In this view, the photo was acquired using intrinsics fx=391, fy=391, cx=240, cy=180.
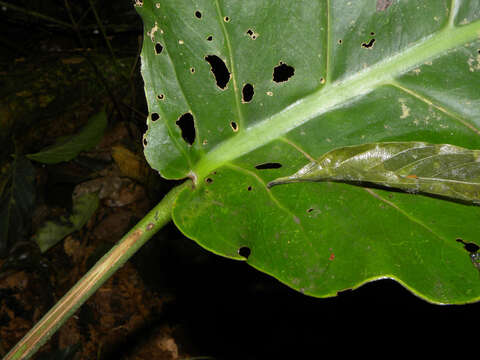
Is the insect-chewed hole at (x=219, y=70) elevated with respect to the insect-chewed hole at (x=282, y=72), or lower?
elevated

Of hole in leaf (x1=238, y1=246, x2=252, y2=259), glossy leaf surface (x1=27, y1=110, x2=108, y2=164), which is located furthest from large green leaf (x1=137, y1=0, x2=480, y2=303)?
glossy leaf surface (x1=27, y1=110, x2=108, y2=164)

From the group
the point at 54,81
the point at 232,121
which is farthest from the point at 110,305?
the point at 232,121

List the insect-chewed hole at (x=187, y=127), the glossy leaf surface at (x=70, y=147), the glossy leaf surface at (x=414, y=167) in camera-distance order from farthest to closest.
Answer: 1. the glossy leaf surface at (x=70, y=147)
2. the insect-chewed hole at (x=187, y=127)
3. the glossy leaf surface at (x=414, y=167)

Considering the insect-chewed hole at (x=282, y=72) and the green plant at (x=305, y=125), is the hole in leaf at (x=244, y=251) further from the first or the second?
the insect-chewed hole at (x=282, y=72)

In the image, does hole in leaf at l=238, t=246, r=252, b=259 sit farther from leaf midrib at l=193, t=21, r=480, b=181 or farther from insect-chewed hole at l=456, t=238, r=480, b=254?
insect-chewed hole at l=456, t=238, r=480, b=254

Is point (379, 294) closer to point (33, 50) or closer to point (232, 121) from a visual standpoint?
point (232, 121)

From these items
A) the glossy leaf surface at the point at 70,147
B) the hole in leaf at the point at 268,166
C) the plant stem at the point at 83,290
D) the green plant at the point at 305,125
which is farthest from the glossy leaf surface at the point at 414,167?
the glossy leaf surface at the point at 70,147

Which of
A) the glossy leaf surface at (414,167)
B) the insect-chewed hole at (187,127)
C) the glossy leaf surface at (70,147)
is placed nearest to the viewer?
the glossy leaf surface at (414,167)

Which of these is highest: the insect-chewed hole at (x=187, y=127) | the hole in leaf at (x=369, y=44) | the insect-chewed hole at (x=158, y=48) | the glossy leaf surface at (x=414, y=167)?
the insect-chewed hole at (x=158, y=48)


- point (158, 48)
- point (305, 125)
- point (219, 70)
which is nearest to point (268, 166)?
point (305, 125)
